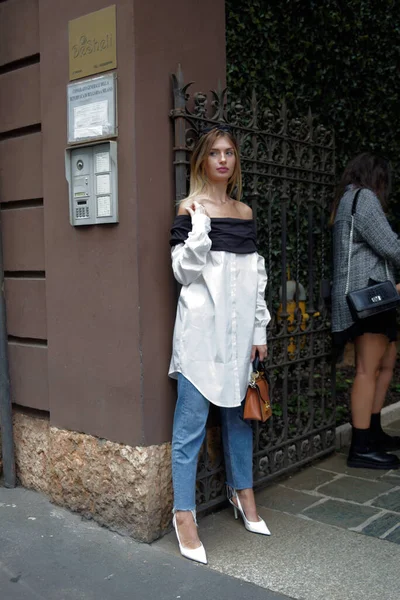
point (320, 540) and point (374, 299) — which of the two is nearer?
point (320, 540)

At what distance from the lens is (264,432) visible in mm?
4371

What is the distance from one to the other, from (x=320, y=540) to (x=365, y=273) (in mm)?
1739

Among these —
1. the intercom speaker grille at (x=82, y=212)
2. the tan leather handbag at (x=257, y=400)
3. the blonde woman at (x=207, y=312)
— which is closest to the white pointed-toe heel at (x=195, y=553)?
the blonde woman at (x=207, y=312)

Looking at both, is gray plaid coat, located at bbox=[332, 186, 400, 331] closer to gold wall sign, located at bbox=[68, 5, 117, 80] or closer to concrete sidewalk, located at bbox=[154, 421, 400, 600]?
concrete sidewalk, located at bbox=[154, 421, 400, 600]

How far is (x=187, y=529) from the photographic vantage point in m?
3.40

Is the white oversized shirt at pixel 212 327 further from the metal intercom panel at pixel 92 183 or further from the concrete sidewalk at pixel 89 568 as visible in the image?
the concrete sidewalk at pixel 89 568

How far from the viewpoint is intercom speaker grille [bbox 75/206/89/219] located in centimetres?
368

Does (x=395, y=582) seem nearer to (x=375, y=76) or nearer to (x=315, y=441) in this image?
(x=315, y=441)

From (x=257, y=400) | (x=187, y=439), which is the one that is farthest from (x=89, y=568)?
(x=257, y=400)

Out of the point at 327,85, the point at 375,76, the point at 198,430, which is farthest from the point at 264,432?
the point at 375,76

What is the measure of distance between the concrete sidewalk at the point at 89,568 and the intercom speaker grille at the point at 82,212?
1716 millimetres

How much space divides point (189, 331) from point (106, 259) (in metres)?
0.63

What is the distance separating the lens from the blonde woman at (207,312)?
11.2ft

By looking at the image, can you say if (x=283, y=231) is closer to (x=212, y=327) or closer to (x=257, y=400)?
(x=212, y=327)
